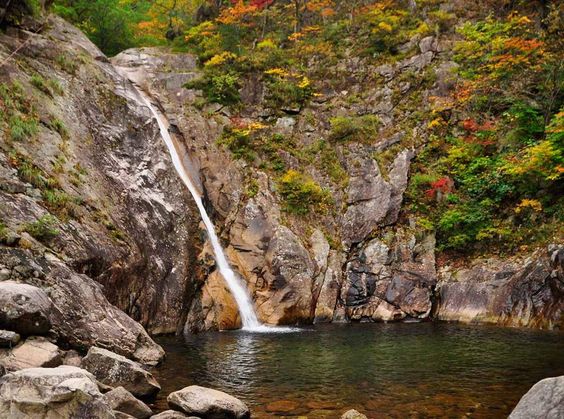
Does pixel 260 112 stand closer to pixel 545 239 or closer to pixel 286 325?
pixel 286 325

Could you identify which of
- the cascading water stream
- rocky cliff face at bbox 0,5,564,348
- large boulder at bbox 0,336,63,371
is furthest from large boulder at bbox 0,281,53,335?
the cascading water stream

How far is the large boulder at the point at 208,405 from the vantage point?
25.3 feet

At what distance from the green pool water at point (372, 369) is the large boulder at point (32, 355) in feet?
7.34

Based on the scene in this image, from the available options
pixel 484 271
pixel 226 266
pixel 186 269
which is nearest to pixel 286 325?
pixel 226 266

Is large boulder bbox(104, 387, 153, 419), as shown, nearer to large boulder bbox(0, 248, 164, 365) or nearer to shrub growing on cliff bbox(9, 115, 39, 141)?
large boulder bbox(0, 248, 164, 365)

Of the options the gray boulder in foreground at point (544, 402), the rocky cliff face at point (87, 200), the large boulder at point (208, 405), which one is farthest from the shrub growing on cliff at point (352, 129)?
the gray boulder in foreground at point (544, 402)

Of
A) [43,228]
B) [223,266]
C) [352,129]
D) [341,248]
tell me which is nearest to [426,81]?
[352,129]

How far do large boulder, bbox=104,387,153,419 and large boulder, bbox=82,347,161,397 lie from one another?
1179 mm

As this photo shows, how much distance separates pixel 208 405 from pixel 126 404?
53.7 inches

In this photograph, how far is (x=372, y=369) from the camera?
11.3 meters

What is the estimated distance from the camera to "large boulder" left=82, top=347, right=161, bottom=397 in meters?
8.73

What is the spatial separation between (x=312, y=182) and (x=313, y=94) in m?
7.09

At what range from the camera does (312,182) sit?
23.5m

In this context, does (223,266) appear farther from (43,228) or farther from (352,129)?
(352,129)
